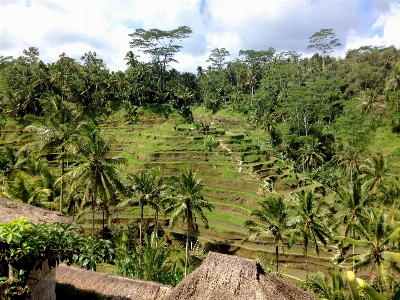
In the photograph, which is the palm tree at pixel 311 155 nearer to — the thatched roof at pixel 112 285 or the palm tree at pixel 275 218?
the palm tree at pixel 275 218

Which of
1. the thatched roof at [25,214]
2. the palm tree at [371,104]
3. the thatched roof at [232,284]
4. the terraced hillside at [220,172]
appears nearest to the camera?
the thatched roof at [232,284]

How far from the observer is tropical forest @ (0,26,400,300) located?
1639cm

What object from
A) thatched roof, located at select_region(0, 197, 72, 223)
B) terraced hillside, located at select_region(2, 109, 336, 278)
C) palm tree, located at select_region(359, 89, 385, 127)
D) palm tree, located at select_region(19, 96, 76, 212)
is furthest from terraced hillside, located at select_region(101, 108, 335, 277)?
palm tree, located at select_region(359, 89, 385, 127)

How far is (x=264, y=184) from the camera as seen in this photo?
3006 centimetres

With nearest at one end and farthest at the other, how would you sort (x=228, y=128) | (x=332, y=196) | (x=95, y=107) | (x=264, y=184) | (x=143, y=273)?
1. (x=143, y=273)
2. (x=264, y=184)
3. (x=332, y=196)
4. (x=95, y=107)
5. (x=228, y=128)

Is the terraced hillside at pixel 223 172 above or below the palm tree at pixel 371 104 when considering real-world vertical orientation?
below

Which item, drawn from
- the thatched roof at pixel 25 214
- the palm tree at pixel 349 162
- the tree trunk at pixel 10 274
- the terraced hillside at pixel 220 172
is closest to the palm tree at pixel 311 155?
the palm tree at pixel 349 162

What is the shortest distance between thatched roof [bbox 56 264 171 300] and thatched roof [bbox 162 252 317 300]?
2.15 meters

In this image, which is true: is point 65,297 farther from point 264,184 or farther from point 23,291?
point 264,184

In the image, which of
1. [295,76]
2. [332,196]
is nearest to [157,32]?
[295,76]

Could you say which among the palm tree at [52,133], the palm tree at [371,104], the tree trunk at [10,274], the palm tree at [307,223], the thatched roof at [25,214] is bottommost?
the palm tree at [307,223]

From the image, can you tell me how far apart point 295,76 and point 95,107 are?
34321mm

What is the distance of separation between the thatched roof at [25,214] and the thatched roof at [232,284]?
374cm

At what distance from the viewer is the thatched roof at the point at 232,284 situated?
280 inches
